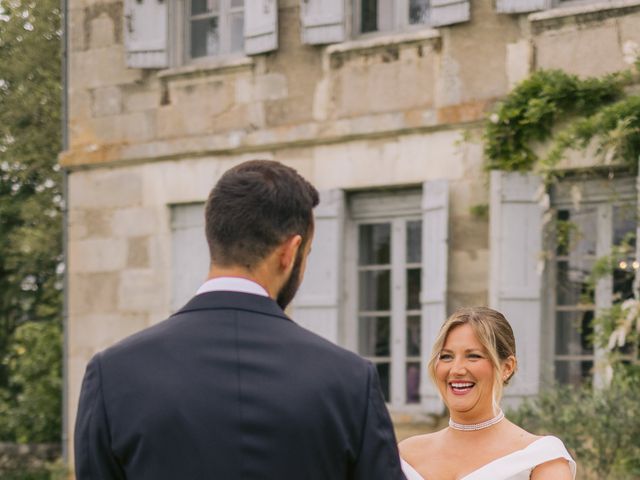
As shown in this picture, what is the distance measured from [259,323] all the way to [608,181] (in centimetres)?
703

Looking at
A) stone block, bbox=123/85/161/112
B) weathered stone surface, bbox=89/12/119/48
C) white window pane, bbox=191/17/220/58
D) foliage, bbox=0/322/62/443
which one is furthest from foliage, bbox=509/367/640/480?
foliage, bbox=0/322/62/443

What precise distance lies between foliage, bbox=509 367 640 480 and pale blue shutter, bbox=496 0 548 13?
262cm

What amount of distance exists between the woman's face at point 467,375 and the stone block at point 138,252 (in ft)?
25.0

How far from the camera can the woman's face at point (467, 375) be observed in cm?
381

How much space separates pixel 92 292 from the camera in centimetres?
1162

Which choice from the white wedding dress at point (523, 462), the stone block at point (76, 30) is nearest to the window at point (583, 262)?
the stone block at point (76, 30)

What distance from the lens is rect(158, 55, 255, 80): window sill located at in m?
10.7

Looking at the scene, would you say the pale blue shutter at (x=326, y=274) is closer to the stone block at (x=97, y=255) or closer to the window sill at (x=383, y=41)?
→ the window sill at (x=383, y=41)

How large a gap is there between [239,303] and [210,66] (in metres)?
8.63

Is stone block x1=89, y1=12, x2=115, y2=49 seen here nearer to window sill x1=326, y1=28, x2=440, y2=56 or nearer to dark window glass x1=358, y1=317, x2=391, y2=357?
window sill x1=326, y1=28, x2=440, y2=56

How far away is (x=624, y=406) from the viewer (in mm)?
7730

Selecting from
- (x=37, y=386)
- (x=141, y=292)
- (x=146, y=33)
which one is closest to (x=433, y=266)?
(x=141, y=292)

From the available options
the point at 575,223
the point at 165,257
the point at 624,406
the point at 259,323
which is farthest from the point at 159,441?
the point at 165,257

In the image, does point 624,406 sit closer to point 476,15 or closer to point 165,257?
point 476,15
